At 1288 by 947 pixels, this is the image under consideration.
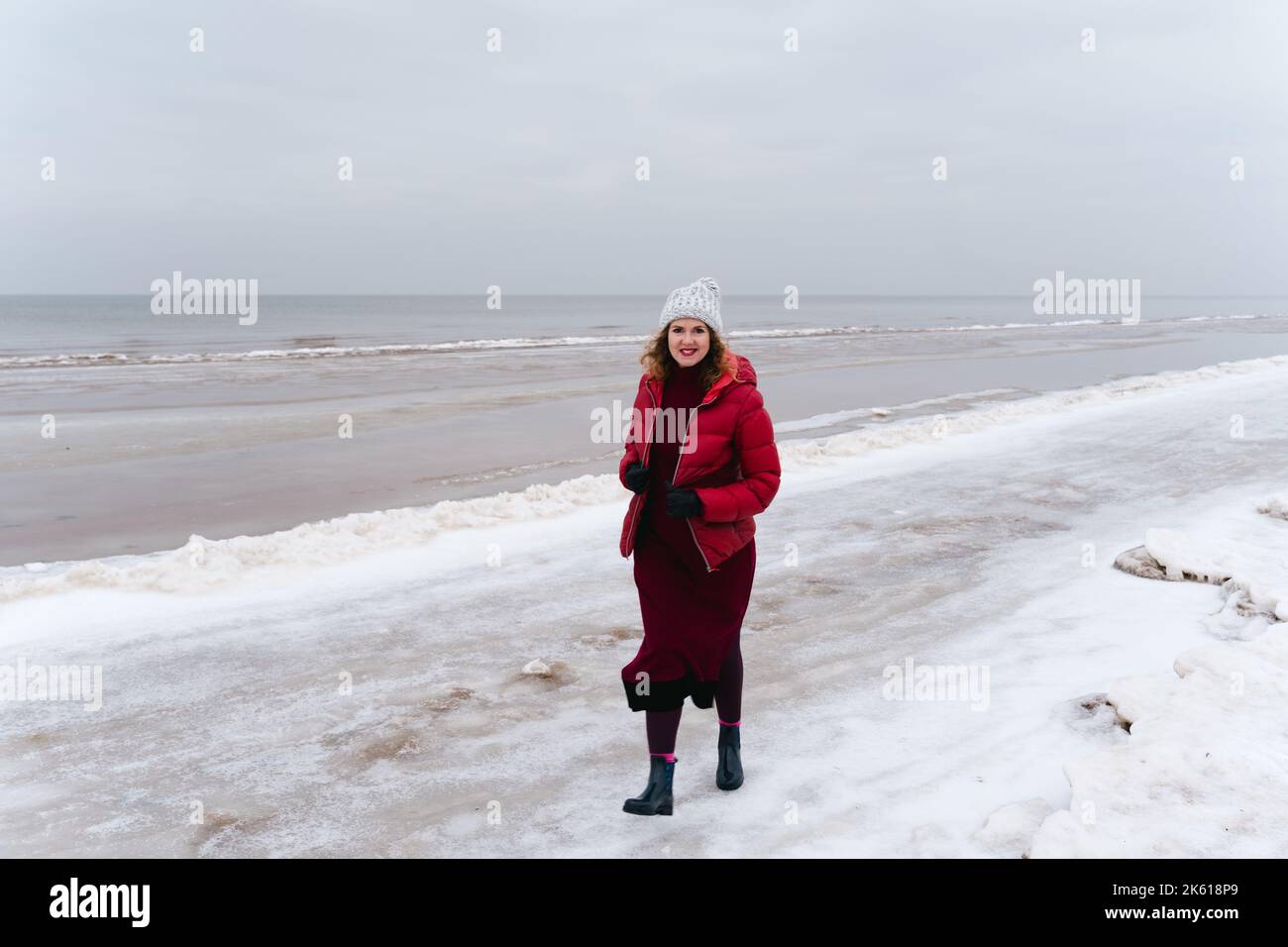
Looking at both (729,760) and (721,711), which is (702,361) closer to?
(721,711)

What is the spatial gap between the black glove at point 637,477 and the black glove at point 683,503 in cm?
16

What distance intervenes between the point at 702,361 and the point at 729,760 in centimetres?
150

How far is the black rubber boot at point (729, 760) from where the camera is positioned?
3.71 m

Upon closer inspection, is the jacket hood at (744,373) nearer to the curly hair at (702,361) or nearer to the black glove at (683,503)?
the curly hair at (702,361)

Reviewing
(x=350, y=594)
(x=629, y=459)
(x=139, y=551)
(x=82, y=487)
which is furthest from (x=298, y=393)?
(x=629, y=459)

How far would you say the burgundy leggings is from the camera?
11.7ft

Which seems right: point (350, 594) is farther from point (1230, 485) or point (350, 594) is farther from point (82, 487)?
point (1230, 485)

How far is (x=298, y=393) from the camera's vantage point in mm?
20891

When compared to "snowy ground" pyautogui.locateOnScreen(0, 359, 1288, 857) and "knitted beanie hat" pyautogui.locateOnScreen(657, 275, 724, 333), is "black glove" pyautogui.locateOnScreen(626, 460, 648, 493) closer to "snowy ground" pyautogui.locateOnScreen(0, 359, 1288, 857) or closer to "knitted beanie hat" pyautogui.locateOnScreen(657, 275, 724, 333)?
"knitted beanie hat" pyautogui.locateOnScreen(657, 275, 724, 333)

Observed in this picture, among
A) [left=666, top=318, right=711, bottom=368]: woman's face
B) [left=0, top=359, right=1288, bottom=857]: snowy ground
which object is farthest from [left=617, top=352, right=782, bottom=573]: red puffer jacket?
[left=0, top=359, right=1288, bottom=857]: snowy ground

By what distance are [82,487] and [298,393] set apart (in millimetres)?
10891

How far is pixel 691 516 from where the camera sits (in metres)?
3.45

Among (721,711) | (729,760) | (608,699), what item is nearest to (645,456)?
(721,711)

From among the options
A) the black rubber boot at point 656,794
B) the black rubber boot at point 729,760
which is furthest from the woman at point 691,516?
the black rubber boot at point 729,760
